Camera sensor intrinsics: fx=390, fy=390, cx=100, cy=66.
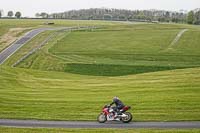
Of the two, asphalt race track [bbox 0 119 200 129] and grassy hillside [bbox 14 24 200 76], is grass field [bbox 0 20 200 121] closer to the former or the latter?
grassy hillside [bbox 14 24 200 76]

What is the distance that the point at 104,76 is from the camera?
4856cm

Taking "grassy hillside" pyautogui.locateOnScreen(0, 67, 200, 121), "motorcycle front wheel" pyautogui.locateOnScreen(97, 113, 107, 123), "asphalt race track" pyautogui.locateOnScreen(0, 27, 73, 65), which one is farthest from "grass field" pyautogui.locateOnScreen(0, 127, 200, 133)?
"asphalt race track" pyautogui.locateOnScreen(0, 27, 73, 65)

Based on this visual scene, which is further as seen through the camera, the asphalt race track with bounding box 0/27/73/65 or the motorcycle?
the asphalt race track with bounding box 0/27/73/65

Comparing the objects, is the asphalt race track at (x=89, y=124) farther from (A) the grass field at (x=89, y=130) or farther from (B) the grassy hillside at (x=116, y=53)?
(B) the grassy hillside at (x=116, y=53)

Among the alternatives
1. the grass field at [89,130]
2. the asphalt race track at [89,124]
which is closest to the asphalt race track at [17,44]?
the asphalt race track at [89,124]

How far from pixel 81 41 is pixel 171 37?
18796 mm

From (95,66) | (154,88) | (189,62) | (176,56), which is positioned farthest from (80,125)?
(176,56)

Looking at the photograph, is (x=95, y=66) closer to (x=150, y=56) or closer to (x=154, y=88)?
(x=150, y=56)

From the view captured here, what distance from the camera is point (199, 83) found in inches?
1259

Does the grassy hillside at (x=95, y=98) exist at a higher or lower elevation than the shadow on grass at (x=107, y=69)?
higher

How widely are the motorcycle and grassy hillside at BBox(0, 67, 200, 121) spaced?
80 centimetres

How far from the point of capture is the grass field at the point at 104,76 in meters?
25.4

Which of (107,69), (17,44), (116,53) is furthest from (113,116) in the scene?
(17,44)

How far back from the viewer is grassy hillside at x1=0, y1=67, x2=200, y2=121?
24.2 meters
